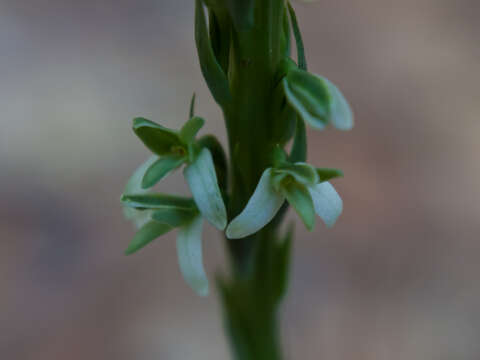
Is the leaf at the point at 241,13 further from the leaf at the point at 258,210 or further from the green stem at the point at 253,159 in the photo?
the leaf at the point at 258,210

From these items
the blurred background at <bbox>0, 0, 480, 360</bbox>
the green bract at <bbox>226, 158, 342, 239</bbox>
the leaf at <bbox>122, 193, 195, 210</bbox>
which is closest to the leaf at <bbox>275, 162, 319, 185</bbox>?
the green bract at <bbox>226, 158, 342, 239</bbox>

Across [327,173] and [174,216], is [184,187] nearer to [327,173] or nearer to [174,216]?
[174,216]

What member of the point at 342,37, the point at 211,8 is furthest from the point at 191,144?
the point at 342,37

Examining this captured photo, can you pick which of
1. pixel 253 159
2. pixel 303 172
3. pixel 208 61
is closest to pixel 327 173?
pixel 303 172

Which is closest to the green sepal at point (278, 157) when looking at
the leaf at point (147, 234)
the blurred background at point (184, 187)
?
the leaf at point (147, 234)

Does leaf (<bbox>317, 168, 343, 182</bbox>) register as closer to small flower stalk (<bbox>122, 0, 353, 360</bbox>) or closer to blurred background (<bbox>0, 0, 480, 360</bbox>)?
small flower stalk (<bbox>122, 0, 353, 360</bbox>)

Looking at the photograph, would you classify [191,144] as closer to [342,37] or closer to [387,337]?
[387,337]
